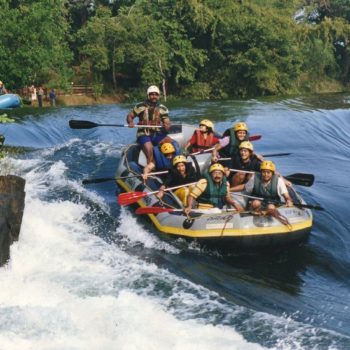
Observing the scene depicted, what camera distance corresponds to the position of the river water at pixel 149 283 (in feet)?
17.9

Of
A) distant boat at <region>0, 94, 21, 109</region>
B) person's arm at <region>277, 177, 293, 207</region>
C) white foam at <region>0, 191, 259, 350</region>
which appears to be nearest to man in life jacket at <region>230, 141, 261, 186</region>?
person's arm at <region>277, 177, 293, 207</region>

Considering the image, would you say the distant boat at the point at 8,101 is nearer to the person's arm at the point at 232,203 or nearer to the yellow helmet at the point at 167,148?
the yellow helmet at the point at 167,148

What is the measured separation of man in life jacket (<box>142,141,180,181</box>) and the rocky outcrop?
8.40 ft

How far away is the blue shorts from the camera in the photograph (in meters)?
10.4

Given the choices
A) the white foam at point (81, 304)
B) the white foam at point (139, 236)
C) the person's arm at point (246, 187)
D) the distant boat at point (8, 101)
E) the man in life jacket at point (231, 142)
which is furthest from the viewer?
the distant boat at point (8, 101)

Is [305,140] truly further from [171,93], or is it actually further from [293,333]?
[171,93]

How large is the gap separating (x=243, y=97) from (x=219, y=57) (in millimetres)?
2907

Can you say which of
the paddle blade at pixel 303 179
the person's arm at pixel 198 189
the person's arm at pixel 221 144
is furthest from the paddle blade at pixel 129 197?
the paddle blade at pixel 303 179

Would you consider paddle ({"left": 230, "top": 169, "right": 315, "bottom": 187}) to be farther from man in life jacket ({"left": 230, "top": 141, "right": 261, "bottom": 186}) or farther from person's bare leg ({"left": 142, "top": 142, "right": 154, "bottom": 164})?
person's bare leg ({"left": 142, "top": 142, "right": 154, "bottom": 164})

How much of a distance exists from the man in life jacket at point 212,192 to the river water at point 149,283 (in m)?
0.70

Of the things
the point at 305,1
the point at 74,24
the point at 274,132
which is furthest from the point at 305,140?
the point at 305,1

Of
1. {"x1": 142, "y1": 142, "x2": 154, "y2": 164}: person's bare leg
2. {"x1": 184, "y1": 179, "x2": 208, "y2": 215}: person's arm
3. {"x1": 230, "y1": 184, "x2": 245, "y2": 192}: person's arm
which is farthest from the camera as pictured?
{"x1": 142, "y1": 142, "x2": 154, "y2": 164}: person's bare leg

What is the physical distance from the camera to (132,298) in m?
6.15

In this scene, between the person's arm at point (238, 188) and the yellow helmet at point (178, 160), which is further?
the person's arm at point (238, 188)
